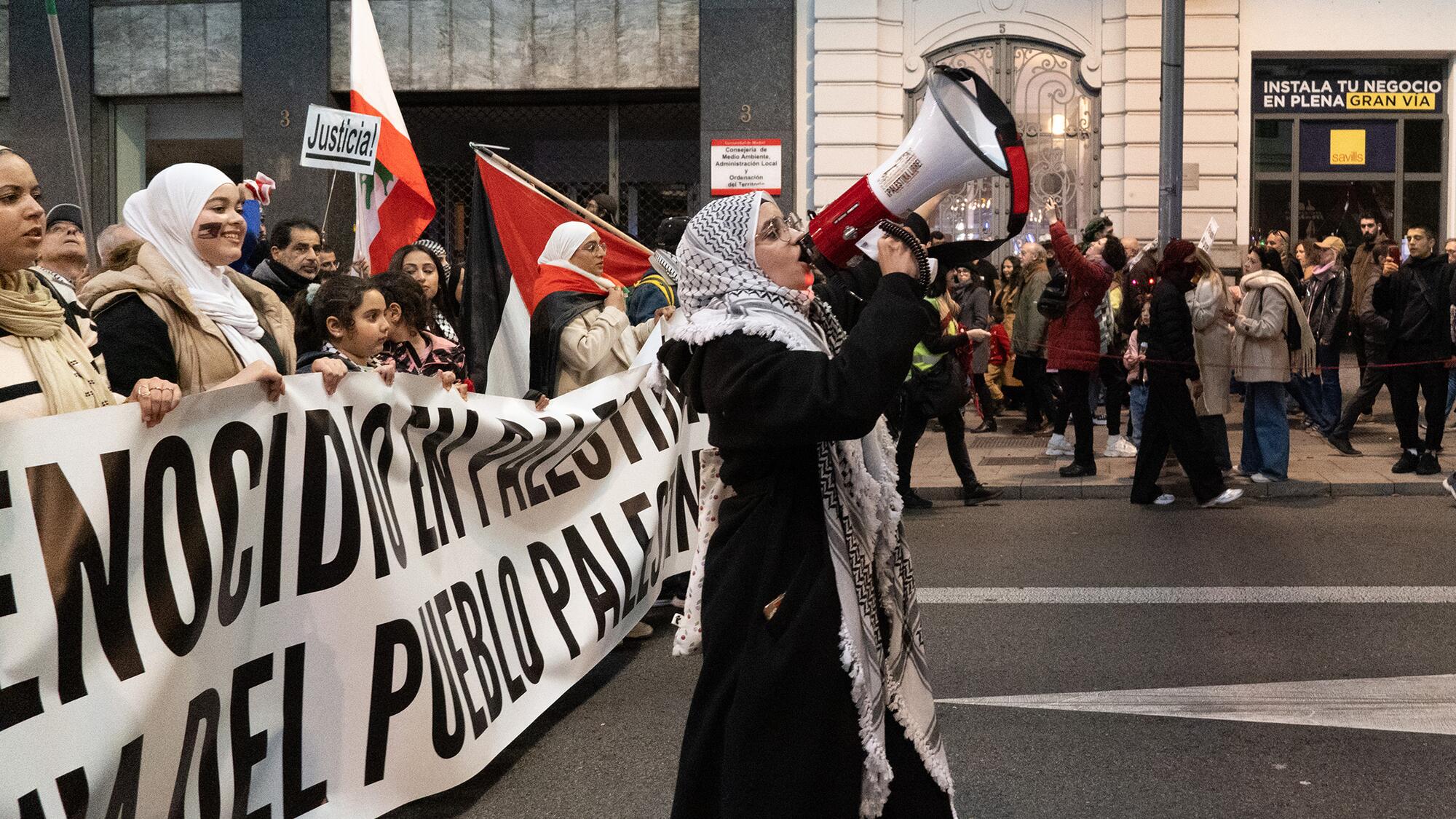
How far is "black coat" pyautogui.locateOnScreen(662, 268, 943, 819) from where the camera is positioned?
9.99 ft

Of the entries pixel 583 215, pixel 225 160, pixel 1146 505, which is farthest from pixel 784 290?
pixel 225 160

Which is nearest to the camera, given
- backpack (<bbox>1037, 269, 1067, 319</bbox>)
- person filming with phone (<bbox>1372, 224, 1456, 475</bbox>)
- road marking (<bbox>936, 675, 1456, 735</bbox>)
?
road marking (<bbox>936, 675, 1456, 735</bbox>)

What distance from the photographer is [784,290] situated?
3264mm

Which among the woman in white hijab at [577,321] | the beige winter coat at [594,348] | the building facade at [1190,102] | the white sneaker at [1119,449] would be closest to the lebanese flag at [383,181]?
the woman in white hijab at [577,321]

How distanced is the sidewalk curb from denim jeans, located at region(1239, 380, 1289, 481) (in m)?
0.13

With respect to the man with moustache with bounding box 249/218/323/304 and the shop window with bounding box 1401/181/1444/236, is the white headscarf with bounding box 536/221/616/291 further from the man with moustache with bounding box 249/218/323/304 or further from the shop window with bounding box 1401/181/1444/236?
the shop window with bounding box 1401/181/1444/236

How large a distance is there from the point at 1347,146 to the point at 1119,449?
24.3 ft

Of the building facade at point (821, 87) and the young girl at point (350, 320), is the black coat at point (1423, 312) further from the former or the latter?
the young girl at point (350, 320)

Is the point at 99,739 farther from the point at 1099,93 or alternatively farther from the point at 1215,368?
the point at 1099,93

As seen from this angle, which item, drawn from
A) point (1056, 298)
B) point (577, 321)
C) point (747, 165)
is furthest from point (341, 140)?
point (747, 165)

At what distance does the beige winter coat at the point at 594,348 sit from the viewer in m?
6.46

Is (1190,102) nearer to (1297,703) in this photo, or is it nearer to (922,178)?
(1297,703)

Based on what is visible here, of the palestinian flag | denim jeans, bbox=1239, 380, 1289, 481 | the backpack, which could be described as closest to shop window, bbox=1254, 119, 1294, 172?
the backpack

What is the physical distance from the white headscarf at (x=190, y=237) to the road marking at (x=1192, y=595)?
379 cm
